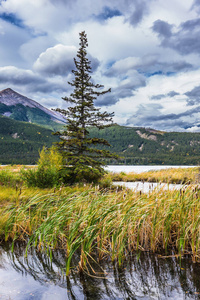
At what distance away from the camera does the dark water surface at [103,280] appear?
331 cm

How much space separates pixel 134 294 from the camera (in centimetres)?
333

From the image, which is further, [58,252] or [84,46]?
[84,46]

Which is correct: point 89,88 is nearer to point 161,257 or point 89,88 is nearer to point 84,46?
point 84,46

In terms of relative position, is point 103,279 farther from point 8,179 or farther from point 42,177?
point 8,179

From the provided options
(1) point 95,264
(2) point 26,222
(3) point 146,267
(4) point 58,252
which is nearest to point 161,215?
(3) point 146,267

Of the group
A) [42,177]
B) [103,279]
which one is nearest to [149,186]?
[103,279]

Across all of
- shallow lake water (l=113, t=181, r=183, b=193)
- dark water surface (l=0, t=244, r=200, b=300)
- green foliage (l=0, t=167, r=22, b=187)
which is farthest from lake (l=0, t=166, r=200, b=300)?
green foliage (l=0, t=167, r=22, b=187)

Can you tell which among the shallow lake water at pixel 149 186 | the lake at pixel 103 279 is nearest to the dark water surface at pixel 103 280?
the lake at pixel 103 279

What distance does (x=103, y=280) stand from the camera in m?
3.70

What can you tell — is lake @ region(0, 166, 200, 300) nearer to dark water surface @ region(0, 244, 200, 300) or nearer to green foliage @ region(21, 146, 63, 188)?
dark water surface @ region(0, 244, 200, 300)

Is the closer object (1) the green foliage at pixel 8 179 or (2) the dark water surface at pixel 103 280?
Result: (2) the dark water surface at pixel 103 280

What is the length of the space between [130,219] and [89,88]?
1402cm

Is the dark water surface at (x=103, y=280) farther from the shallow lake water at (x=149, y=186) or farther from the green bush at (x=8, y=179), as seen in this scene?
the green bush at (x=8, y=179)

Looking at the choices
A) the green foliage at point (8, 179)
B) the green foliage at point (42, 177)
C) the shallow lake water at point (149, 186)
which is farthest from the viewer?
the green foliage at point (8, 179)
